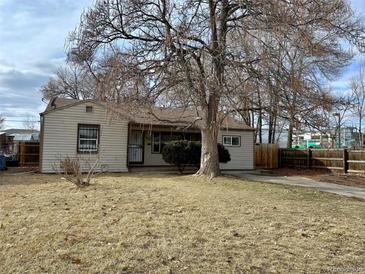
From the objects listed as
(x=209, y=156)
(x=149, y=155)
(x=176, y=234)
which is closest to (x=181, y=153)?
(x=209, y=156)

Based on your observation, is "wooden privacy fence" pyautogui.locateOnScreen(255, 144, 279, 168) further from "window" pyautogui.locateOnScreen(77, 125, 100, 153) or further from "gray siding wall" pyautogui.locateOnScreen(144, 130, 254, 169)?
"window" pyautogui.locateOnScreen(77, 125, 100, 153)

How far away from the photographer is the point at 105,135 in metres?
17.5

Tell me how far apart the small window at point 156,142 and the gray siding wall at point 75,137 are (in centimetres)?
248

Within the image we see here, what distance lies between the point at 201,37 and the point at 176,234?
7.68 meters

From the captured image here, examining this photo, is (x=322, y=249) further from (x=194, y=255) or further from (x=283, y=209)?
(x=283, y=209)

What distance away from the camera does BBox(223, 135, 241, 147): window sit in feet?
68.6

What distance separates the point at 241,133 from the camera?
21234 mm

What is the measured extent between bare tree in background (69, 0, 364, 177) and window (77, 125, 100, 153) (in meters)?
4.62

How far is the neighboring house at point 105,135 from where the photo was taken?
1636 centimetres

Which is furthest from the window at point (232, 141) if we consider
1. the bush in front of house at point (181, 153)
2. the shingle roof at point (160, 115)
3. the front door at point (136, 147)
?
the front door at point (136, 147)

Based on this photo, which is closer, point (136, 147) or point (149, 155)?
point (136, 147)

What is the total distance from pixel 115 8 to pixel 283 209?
27.5 ft

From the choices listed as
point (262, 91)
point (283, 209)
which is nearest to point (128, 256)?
point (283, 209)

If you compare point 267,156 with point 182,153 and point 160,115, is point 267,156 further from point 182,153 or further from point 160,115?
point 182,153
